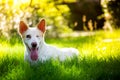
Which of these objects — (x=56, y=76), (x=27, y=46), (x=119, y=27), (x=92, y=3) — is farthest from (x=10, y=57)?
(x=92, y=3)

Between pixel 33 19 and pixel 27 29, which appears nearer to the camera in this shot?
pixel 27 29

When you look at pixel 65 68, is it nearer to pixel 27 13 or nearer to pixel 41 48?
pixel 41 48

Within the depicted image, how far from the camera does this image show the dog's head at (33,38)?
7.34 metres

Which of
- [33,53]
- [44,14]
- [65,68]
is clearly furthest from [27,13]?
[65,68]

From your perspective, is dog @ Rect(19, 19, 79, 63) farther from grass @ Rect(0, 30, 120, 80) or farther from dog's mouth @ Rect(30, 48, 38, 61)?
grass @ Rect(0, 30, 120, 80)

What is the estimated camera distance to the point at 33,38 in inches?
290

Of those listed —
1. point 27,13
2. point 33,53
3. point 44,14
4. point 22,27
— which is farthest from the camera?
point 44,14

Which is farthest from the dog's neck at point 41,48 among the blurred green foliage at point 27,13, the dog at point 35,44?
the blurred green foliage at point 27,13

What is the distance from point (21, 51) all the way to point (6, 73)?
1639mm

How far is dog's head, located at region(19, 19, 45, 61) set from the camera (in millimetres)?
7344

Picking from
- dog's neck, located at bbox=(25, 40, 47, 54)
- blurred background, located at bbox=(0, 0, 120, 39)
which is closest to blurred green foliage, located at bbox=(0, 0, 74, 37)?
blurred background, located at bbox=(0, 0, 120, 39)

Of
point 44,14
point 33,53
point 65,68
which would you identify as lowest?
point 44,14

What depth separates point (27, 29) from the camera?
301 inches

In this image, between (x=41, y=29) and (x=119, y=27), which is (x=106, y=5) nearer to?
(x=119, y=27)
